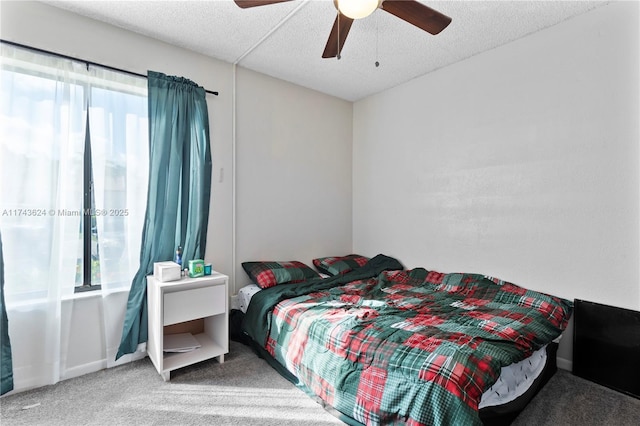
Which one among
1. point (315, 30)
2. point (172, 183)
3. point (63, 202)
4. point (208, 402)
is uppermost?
point (315, 30)

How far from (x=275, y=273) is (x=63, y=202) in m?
1.68

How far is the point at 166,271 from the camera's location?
225 cm

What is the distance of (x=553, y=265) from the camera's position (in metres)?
2.42

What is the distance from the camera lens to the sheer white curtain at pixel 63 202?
2000mm

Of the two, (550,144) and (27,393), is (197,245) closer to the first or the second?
(27,393)

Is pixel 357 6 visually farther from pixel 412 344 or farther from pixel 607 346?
pixel 607 346

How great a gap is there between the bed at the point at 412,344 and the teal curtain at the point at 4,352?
1.48 metres

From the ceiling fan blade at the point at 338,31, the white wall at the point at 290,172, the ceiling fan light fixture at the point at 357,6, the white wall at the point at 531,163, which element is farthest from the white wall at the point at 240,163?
the ceiling fan light fixture at the point at 357,6

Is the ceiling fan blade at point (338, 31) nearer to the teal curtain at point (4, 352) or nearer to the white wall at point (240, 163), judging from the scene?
the white wall at point (240, 163)

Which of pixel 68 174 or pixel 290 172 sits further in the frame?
pixel 290 172

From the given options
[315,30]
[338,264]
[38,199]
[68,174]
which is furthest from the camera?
[338,264]

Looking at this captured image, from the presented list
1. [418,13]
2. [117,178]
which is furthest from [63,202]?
[418,13]

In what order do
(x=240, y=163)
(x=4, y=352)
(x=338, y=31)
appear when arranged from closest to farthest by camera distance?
(x=338, y=31) → (x=4, y=352) → (x=240, y=163)

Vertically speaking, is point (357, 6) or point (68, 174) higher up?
point (357, 6)
